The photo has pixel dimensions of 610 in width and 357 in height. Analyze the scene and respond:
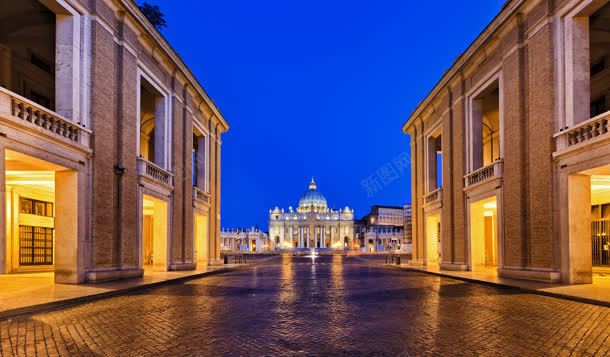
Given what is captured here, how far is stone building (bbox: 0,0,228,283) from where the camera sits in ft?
51.0

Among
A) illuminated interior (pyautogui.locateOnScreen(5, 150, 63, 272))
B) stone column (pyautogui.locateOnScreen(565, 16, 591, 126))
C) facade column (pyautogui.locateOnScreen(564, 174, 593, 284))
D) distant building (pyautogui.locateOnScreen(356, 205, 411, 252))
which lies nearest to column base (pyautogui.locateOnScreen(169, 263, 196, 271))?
illuminated interior (pyautogui.locateOnScreen(5, 150, 63, 272))

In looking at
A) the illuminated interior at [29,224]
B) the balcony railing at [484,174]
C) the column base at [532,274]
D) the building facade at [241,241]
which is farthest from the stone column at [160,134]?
the building facade at [241,241]

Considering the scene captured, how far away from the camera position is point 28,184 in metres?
22.1

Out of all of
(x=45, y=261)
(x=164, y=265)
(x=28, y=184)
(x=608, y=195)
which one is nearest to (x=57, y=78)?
(x=28, y=184)

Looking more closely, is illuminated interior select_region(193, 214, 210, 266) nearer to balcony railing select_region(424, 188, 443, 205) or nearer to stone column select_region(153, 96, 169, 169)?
stone column select_region(153, 96, 169, 169)

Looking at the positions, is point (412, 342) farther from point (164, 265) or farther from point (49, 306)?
point (164, 265)

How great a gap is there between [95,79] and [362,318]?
1267 centimetres

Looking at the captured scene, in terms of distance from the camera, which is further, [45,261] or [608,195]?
[45,261]

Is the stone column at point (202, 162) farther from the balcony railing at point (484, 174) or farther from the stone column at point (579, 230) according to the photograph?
the stone column at point (579, 230)

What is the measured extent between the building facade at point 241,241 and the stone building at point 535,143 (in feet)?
312

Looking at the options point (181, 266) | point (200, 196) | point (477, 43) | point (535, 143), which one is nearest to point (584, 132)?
point (535, 143)

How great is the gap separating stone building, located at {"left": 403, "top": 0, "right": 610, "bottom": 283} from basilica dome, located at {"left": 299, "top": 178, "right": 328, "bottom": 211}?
15357cm

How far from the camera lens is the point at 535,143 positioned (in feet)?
60.4

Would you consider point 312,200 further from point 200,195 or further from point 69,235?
point 69,235
